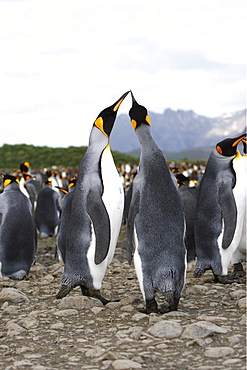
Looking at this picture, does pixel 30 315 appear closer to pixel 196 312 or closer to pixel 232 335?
pixel 196 312

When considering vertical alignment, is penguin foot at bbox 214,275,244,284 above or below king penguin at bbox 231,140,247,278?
below

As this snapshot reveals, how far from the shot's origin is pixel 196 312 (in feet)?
13.9

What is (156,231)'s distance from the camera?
4211mm

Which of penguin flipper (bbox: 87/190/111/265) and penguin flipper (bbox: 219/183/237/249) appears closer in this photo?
penguin flipper (bbox: 87/190/111/265)

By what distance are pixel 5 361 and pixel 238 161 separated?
11.2 feet

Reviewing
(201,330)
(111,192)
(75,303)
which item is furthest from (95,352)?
(111,192)

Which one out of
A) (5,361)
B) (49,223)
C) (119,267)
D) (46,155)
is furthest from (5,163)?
(5,361)

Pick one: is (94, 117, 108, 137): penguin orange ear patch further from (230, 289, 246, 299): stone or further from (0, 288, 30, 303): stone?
(230, 289, 246, 299): stone

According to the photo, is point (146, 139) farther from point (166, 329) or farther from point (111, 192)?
point (166, 329)

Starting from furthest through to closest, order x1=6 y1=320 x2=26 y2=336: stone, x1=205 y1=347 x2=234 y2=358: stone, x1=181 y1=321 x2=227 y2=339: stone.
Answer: x1=6 y1=320 x2=26 y2=336: stone
x1=181 y1=321 x2=227 y2=339: stone
x1=205 y1=347 x2=234 y2=358: stone

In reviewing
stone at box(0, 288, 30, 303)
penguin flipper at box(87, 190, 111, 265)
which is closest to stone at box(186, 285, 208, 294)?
penguin flipper at box(87, 190, 111, 265)

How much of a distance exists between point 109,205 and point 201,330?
5.28ft

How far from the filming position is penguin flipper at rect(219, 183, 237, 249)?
5336 millimetres

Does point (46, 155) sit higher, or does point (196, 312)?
point (46, 155)
